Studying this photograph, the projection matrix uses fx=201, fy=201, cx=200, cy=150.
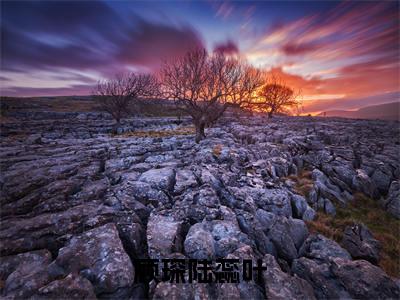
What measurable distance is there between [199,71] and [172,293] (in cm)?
2822

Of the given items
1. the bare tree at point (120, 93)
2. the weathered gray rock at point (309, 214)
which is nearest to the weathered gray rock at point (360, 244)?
the weathered gray rock at point (309, 214)

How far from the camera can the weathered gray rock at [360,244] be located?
34.6 ft

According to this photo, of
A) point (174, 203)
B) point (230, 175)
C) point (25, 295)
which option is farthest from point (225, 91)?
point (25, 295)

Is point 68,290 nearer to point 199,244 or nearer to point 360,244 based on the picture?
point 199,244

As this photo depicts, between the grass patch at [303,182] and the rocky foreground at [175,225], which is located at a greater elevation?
the rocky foreground at [175,225]

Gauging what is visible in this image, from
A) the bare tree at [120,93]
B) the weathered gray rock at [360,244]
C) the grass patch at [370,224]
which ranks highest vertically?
the bare tree at [120,93]

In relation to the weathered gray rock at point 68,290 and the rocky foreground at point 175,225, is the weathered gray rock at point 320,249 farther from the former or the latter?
the weathered gray rock at point 68,290

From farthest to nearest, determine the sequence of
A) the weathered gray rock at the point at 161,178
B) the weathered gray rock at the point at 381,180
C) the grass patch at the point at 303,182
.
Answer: the weathered gray rock at the point at 381,180, the grass patch at the point at 303,182, the weathered gray rock at the point at 161,178

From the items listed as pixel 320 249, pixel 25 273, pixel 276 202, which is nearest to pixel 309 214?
pixel 276 202

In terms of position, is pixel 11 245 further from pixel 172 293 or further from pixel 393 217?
pixel 393 217

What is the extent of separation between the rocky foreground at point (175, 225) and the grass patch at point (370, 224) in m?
0.75

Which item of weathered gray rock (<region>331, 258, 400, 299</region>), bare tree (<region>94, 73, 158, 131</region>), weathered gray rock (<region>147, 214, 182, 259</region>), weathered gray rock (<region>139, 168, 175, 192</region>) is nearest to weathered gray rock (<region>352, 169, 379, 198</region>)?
weathered gray rock (<region>331, 258, 400, 299</region>)

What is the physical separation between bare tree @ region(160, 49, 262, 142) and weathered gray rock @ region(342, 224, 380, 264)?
21.5 m

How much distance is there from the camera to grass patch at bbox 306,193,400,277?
11337 millimetres
